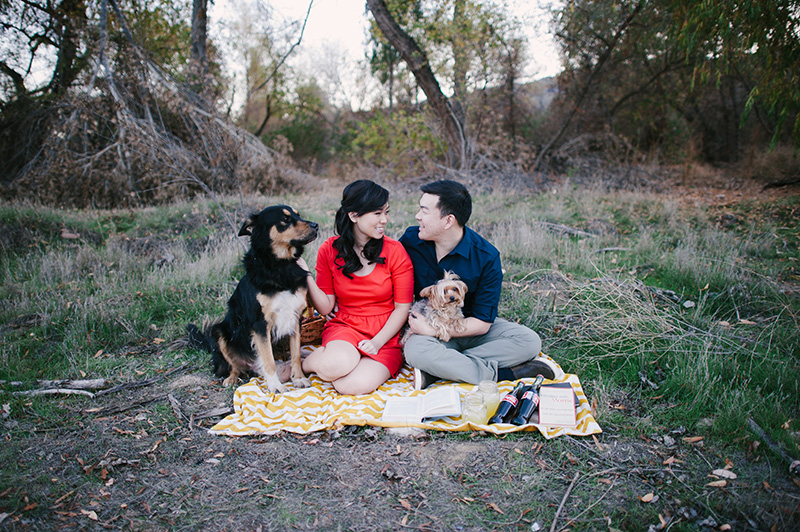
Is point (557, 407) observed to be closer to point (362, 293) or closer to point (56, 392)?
point (362, 293)

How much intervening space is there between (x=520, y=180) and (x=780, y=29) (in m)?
5.90

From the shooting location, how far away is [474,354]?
3441mm

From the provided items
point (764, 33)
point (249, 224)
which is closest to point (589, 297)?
point (249, 224)

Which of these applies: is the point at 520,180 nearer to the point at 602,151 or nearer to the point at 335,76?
the point at 602,151

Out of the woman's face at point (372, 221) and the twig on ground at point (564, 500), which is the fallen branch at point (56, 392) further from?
the twig on ground at point (564, 500)

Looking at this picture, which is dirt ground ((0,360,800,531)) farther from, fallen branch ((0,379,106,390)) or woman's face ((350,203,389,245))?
woman's face ((350,203,389,245))

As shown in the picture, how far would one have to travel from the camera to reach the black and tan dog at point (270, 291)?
3281mm

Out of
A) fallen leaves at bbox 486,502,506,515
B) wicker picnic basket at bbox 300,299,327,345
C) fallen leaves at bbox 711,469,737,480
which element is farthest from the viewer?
wicker picnic basket at bbox 300,299,327,345

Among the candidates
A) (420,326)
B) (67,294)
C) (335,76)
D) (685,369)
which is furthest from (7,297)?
(335,76)

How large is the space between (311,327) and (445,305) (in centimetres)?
135

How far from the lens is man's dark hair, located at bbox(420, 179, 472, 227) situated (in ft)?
10.5

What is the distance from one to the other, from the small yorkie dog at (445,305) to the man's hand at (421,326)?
1.0 inches

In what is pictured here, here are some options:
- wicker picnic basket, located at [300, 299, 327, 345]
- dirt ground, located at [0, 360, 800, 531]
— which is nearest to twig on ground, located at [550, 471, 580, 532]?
dirt ground, located at [0, 360, 800, 531]

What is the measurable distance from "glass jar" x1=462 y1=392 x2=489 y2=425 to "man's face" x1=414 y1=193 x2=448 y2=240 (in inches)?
46.9
